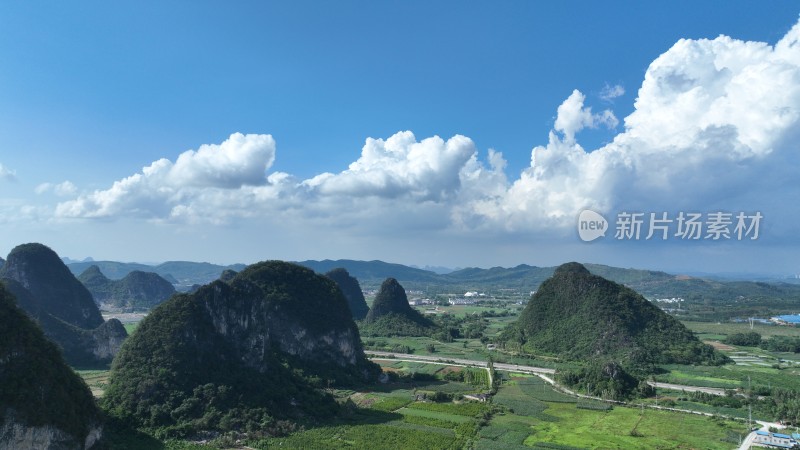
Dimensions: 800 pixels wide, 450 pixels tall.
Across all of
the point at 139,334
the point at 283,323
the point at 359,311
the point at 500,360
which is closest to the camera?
the point at 139,334

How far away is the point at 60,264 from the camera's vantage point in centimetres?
11244

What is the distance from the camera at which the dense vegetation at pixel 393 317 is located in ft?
411

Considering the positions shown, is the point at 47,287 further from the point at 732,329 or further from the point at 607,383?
the point at 732,329

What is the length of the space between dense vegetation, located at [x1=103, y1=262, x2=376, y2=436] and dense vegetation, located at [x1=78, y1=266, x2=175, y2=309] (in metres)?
127

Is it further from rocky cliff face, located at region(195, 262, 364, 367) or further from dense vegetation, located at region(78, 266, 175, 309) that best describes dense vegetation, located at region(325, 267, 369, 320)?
dense vegetation, located at region(78, 266, 175, 309)

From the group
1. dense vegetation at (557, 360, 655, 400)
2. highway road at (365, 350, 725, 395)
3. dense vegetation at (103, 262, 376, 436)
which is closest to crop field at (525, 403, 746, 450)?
dense vegetation at (557, 360, 655, 400)

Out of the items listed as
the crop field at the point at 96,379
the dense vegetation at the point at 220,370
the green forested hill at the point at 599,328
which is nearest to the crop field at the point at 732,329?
the green forested hill at the point at 599,328

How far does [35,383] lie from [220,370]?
2155 centimetres

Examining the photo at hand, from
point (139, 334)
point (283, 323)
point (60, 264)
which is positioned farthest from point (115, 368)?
point (60, 264)

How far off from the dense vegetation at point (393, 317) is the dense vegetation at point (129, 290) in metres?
91.3

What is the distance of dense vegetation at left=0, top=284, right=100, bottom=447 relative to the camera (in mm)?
33125

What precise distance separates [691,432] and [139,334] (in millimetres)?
60163

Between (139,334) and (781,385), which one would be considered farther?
(781,385)

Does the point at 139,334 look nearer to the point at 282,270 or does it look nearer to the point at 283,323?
the point at 283,323
